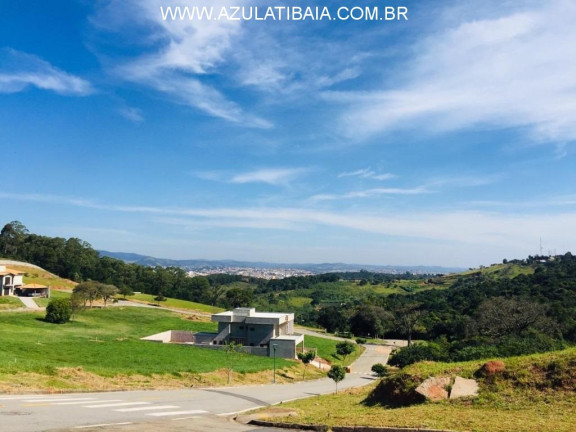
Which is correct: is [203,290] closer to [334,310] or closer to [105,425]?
[334,310]

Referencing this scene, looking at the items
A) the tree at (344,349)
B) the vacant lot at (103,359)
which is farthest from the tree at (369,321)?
the vacant lot at (103,359)

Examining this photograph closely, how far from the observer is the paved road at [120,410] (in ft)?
51.8

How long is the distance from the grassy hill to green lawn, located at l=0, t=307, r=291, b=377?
21781 mm

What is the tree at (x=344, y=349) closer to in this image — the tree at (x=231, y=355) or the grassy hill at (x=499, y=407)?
the tree at (x=231, y=355)

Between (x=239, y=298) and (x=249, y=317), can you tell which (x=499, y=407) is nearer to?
(x=249, y=317)

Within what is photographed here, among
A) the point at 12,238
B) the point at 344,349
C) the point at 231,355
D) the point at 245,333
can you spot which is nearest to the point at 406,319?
the point at 344,349

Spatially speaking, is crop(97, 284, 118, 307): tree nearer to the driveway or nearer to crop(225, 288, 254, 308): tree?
the driveway

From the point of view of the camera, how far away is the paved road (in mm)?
15797

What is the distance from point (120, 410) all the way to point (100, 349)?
1214 inches

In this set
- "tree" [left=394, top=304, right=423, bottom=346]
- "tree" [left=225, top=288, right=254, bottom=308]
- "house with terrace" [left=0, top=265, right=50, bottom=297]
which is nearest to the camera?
"house with terrace" [left=0, top=265, right=50, bottom=297]

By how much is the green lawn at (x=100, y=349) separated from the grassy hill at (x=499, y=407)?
2178 centimetres

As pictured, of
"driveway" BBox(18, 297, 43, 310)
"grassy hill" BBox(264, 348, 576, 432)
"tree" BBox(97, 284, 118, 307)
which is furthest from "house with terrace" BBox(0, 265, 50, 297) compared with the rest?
"grassy hill" BBox(264, 348, 576, 432)

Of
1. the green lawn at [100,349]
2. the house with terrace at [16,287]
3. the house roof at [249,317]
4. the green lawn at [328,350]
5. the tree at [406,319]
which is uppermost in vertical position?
the house with terrace at [16,287]

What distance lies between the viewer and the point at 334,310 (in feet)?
384
